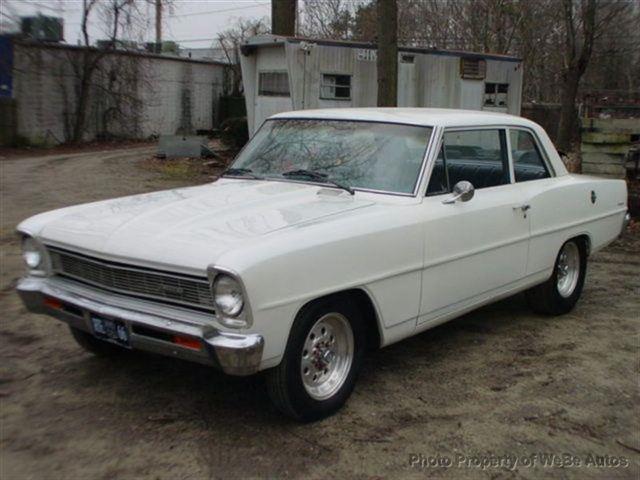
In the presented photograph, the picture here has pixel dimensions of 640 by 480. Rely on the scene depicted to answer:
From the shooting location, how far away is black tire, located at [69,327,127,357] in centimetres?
464

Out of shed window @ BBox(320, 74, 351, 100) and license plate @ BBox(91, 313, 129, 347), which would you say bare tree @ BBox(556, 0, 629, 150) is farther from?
license plate @ BBox(91, 313, 129, 347)

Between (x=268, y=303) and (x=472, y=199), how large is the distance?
2.01 m

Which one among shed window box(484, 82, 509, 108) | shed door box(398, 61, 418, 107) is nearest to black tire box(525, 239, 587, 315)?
shed door box(398, 61, 418, 107)

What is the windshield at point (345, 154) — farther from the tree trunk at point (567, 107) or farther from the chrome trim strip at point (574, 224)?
the tree trunk at point (567, 107)

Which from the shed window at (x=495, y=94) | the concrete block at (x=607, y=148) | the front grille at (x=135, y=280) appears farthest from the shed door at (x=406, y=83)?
the front grille at (x=135, y=280)

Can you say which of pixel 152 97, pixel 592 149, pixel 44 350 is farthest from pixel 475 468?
pixel 152 97

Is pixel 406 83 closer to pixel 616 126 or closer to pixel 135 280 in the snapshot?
pixel 616 126

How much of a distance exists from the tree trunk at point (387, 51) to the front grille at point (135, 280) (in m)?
7.68

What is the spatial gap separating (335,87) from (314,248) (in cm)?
1171

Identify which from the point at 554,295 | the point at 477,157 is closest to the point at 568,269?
the point at 554,295

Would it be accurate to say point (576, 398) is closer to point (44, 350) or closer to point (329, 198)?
point (329, 198)

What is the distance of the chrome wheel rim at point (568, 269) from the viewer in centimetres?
609

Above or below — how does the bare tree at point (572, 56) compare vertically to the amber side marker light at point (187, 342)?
above

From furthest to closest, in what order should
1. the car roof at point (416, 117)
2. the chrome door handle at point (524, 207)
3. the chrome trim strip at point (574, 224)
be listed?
1. the chrome trim strip at point (574, 224)
2. the chrome door handle at point (524, 207)
3. the car roof at point (416, 117)
